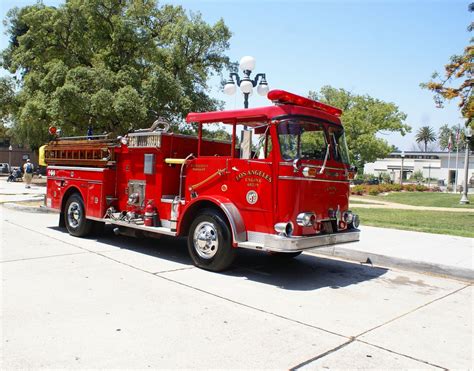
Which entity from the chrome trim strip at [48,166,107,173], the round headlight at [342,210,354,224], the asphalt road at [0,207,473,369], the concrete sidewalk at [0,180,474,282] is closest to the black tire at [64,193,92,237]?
the chrome trim strip at [48,166,107,173]

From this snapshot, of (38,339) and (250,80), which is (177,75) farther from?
(38,339)

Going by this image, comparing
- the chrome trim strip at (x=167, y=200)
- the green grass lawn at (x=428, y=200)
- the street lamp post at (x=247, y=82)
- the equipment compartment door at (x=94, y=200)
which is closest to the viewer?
the chrome trim strip at (x=167, y=200)

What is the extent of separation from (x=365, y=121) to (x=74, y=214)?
163 feet

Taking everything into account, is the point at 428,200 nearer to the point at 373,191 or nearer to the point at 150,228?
the point at 373,191

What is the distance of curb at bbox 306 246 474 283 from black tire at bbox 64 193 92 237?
4.78 metres

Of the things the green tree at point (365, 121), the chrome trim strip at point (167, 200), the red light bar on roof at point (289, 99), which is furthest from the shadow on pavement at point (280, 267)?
the green tree at point (365, 121)

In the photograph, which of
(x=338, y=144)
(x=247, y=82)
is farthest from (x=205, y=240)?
(x=247, y=82)

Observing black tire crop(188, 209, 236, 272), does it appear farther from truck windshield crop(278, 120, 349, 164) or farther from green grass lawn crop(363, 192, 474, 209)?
green grass lawn crop(363, 192, 474, 209)

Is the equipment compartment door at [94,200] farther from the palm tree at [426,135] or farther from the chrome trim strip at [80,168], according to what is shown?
the palm tree at [426,135]

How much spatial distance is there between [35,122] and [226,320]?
23.7 m

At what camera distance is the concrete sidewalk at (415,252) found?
777 centimetres

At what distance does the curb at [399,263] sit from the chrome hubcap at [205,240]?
2952 mm

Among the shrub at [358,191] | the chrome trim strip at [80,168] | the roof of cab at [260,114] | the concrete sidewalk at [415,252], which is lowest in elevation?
the concrete sidewalk at [415,252]

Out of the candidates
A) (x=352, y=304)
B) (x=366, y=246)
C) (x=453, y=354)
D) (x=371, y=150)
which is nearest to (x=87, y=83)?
(x=366, y=246)
